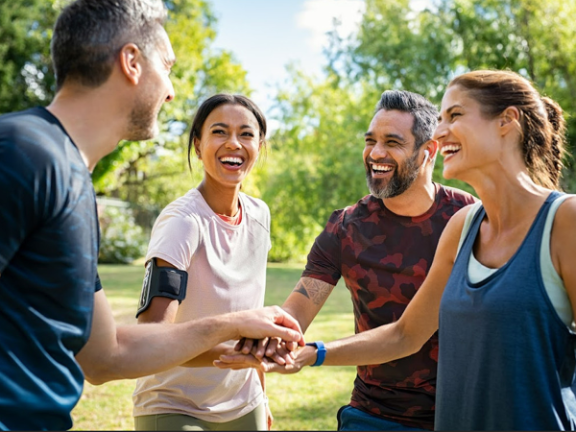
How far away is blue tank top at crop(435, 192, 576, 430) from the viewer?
6.89 ft

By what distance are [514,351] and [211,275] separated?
1599 millimetres

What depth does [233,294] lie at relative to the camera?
329cm

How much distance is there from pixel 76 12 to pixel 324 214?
2302 cm

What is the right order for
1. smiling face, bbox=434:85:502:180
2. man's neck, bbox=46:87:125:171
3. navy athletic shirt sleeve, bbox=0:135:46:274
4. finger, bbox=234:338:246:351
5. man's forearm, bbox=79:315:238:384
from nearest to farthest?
1. navy athletic shirt sleeve, bbox=0:135:46:274
2. man's neck, bbox=46:87:125:171
3. man's forearm, bbox=79:315:238:384
4. smiling face, bbox=434:85:502:180
5. finger, bbox=234:338:246:351

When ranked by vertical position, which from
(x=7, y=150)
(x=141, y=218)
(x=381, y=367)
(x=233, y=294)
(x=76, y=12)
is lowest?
(x=141, y=218)

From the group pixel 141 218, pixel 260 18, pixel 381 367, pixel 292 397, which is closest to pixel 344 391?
pixel 292 397

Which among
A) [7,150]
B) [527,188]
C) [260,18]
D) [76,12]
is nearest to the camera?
[7,150]

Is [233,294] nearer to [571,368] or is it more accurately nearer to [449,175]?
[449,175]

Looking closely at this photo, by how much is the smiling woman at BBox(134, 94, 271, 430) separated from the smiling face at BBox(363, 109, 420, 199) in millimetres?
698

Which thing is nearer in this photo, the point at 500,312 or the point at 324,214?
the point at 500,312

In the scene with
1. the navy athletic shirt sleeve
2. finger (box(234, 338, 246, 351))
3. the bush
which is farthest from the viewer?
the bush

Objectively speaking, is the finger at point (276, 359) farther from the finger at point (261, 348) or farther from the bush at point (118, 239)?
the bush at point (118, 239)

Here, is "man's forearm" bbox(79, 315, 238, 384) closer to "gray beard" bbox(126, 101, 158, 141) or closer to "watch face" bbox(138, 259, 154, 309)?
"watch face" bbox(138, 259, 154, 309)

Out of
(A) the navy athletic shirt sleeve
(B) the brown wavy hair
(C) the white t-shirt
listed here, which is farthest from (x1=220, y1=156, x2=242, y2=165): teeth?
(A) the navy athletic shirt sleeve
